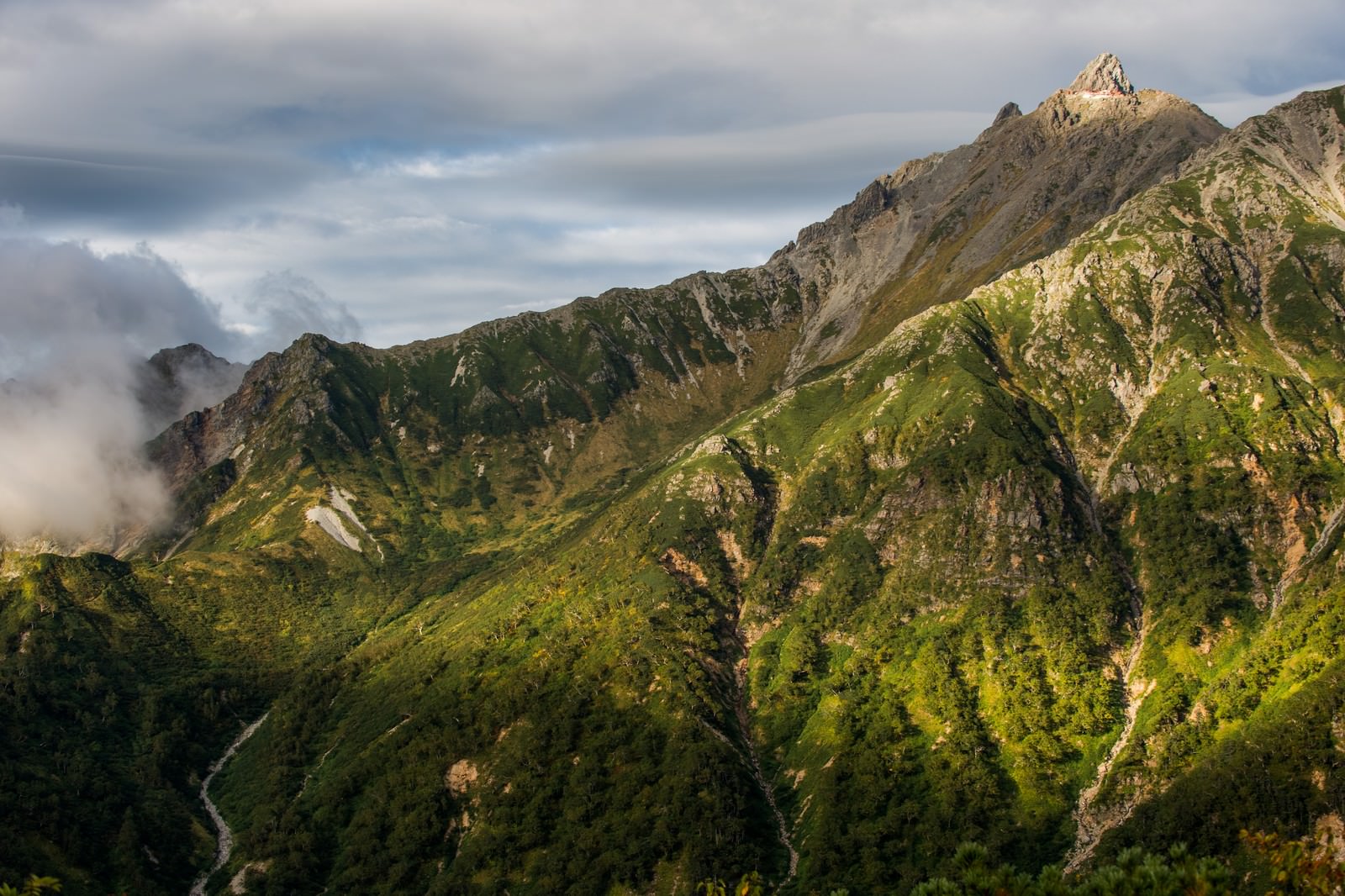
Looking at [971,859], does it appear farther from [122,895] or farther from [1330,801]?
[1330,801]

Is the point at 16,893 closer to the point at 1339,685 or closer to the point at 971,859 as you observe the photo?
the point at 971,859

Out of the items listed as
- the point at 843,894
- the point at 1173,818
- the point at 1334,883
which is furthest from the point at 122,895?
the point at 1173,818

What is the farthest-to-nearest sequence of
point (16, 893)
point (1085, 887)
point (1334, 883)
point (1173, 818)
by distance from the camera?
point (1173, 818) → point (1085, 887) → point (1334, 883) → point (16, 893)

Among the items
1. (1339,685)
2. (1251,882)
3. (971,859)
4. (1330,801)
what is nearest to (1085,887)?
(971,859)

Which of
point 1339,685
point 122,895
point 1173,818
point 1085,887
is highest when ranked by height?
point 122,895

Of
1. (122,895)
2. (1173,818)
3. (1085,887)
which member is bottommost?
(1173,818)

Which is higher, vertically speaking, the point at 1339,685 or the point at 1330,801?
the point at 1339,685

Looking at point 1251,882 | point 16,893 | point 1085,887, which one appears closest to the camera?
point 16,893

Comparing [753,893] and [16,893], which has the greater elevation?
[16,893]

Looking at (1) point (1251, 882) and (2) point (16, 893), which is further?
(1) point (1251, 882)
